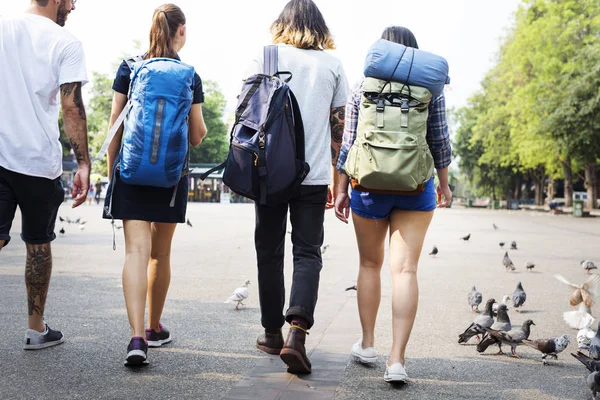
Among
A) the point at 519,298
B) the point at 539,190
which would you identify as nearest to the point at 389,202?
the point at 519,298

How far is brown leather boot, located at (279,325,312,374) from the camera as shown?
418 centimetres

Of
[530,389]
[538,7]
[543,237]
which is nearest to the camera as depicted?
[530,389]

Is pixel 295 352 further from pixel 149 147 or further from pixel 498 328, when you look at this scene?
pixel 498 328

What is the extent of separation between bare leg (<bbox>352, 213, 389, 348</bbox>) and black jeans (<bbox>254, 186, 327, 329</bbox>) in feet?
0.81

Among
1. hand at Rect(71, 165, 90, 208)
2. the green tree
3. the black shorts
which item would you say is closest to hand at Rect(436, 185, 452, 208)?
hand at Rect(71, 165, 90, 208)

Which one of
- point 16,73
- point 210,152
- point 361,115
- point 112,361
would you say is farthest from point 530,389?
point 210,152

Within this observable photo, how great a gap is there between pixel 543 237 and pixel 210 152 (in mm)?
70590

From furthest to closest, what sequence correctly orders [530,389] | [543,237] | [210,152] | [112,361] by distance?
[210,152] → [543,237] → [112,361] → [530,389]

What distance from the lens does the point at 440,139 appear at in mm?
4441

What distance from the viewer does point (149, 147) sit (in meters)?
4.31

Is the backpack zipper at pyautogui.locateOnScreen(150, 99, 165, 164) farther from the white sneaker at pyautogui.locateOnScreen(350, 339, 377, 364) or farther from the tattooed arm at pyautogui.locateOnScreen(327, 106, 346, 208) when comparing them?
the white sneaker at pyautogui.locateOnScreen(350, 339, 377, 364)

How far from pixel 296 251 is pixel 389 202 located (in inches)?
24.8

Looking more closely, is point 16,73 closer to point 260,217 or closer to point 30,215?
point 30,215

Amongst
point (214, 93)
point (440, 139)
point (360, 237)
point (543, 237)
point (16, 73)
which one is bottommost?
point (543, 237)
